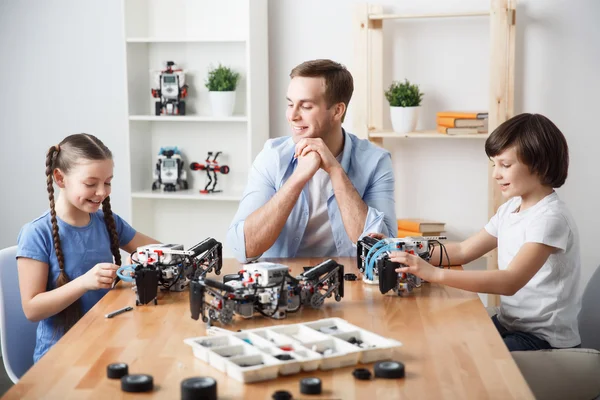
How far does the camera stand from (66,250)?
2186 millimetres

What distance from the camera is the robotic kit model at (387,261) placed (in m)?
1.88

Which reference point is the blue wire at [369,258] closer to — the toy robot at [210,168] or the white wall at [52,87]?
the toy robot at [210,168]

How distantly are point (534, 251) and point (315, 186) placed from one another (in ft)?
2.51

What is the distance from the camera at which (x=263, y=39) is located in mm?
3979

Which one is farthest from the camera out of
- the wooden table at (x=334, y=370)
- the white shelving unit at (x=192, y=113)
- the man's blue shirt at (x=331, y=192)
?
the white shelving unit at (x=192, y=113)

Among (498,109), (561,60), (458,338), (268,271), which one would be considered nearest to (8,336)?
(268,271)

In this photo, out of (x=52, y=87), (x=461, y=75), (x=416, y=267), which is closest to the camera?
(x=416, y=267)

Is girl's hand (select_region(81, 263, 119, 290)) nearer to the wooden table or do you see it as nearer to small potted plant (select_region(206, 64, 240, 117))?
the wooden table

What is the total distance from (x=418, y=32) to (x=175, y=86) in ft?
4.17

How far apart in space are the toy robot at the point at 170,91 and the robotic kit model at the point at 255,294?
2.46m

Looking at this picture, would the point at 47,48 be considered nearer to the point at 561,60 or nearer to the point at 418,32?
the point at 418,32

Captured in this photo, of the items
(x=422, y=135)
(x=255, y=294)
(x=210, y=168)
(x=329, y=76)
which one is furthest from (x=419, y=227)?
(x=255, y=294)

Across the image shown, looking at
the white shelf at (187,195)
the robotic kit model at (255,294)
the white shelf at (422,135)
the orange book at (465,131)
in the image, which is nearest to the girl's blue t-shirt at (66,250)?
the robotic kit model at (255,294)

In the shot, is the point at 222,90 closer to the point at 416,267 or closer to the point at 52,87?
the point at 52,87
